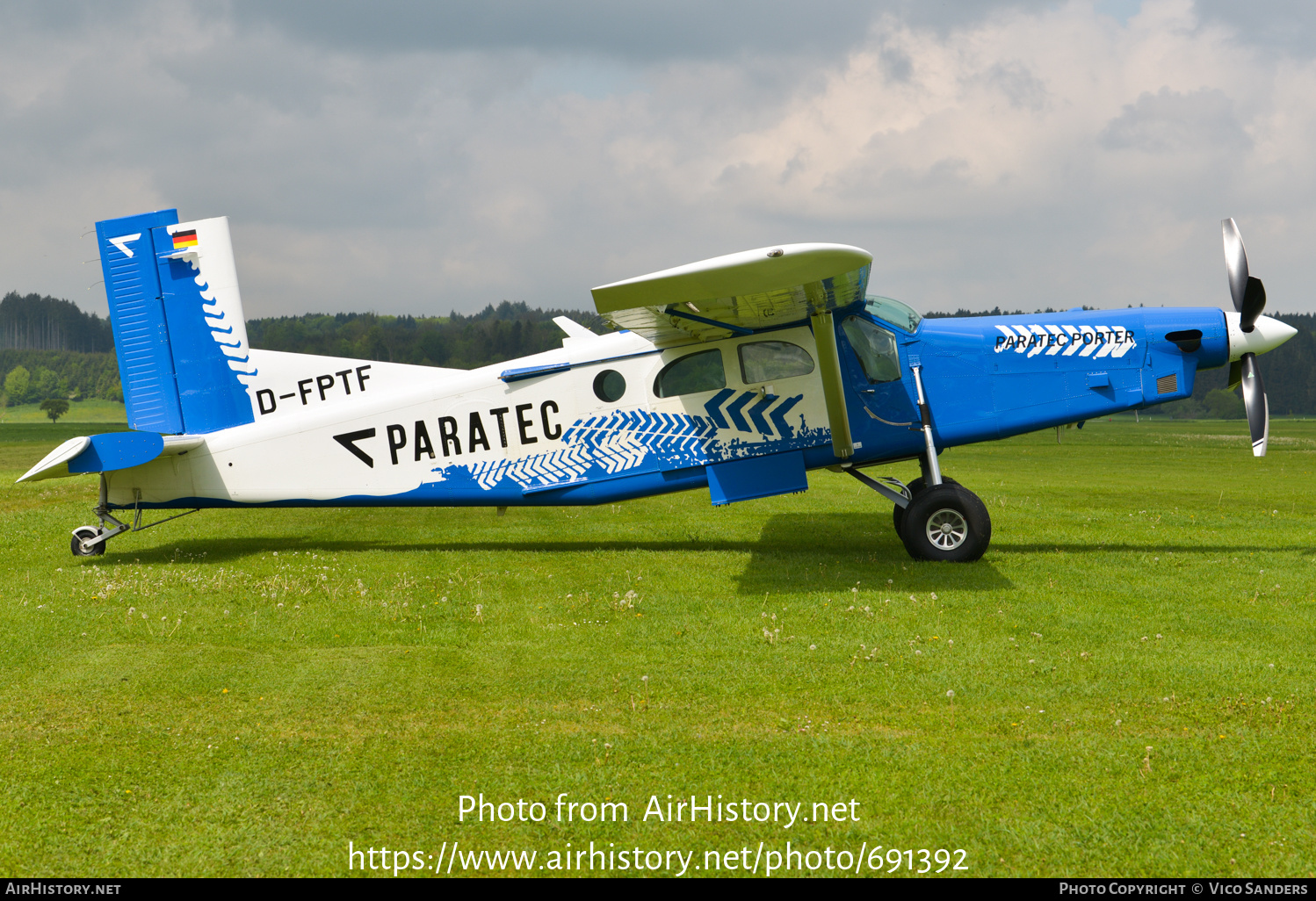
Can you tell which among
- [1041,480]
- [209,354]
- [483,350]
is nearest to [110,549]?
[209,354]

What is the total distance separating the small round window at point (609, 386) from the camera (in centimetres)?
1141

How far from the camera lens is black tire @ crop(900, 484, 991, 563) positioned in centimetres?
1030

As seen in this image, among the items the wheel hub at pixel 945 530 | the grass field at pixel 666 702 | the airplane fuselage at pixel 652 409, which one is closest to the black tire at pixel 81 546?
the grass field at pixel 666 702

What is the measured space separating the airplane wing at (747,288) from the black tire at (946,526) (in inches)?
→ 93.9

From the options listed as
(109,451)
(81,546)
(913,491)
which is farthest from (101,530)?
(913,491)

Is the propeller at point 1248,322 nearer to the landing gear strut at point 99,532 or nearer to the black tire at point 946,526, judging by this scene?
the black tire at point 946,526

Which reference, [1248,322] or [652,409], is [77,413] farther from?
[1248,322]

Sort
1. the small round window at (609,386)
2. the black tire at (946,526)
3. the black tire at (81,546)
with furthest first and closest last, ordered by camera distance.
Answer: the black tire at (81,546) → the small round window at (609,386) → the black tire at (946,526)

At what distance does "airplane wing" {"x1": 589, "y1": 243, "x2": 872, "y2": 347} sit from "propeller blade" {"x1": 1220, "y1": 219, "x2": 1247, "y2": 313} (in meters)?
4.61

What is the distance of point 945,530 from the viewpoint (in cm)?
1052

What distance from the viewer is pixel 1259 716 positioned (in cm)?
561

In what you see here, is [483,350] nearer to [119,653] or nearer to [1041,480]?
[1041,480]

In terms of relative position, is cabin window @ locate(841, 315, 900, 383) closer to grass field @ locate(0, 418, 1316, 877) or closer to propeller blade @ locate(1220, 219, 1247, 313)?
grass field @ locate(0, 418, 1316, 877)

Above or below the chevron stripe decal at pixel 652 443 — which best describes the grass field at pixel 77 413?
above
